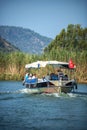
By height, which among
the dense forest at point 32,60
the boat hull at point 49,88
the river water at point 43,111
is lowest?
the river water at point 43,111

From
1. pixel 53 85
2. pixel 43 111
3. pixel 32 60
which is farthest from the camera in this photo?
pixel 32 60

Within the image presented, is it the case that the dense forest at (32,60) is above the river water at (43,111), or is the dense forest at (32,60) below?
above

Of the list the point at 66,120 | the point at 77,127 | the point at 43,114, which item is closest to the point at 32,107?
the point at 43,114

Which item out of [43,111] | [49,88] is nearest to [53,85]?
[49,88]

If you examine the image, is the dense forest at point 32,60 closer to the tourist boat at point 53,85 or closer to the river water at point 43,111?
the tourist boat at point 53,85

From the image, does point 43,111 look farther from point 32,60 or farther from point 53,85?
point 32,60

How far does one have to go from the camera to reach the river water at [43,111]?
71.7 feet

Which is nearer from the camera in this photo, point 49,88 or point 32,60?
point 49,88

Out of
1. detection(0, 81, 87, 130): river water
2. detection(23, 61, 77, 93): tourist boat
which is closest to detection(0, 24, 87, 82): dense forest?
detection(23, 61, 77, 93): tourist boat

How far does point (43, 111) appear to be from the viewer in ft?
88.1

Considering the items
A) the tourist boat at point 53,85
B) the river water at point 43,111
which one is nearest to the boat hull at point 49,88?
the tourist boat at point 53,85

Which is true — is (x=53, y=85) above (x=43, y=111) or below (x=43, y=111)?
above

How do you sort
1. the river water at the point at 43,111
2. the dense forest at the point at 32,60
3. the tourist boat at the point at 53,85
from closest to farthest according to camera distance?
the river water at the point at 43,111
the tourist boat at the point at 53,85
the dense forest at the point at 32,60

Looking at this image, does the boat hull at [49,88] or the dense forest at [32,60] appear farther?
the dense forest at [32,60]
